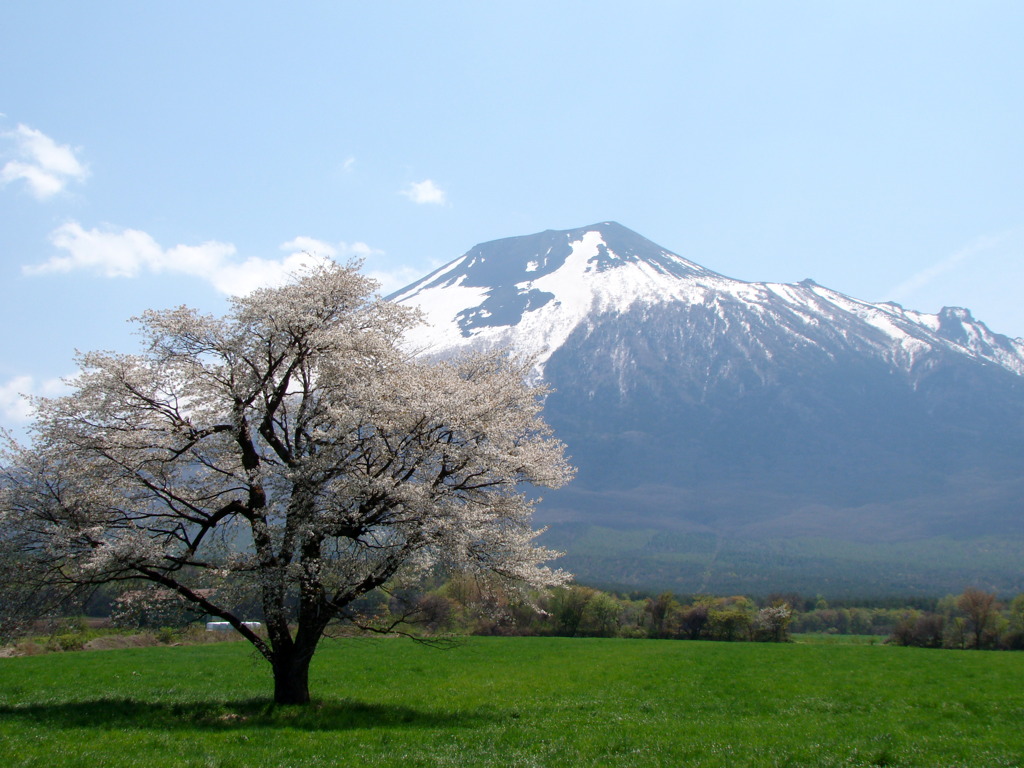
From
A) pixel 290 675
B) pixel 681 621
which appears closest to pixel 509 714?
pixel 290 675

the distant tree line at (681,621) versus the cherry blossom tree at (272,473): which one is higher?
the cherry blossom tree at (272,473)

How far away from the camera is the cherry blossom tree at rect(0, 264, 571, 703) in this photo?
15.0m

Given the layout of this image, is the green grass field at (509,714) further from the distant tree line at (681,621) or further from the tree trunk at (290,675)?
the distant tree line at (681,621)

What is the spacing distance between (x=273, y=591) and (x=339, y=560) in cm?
156

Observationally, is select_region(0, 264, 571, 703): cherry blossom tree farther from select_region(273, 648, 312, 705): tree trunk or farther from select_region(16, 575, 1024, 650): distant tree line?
select_region(16, 575, 1024, 650): distant tree line

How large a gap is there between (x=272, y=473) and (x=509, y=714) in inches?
347

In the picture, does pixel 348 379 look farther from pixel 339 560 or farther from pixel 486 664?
pixel 486 664

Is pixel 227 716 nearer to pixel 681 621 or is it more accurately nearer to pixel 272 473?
pixel 272 473

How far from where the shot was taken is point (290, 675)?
53.4ft

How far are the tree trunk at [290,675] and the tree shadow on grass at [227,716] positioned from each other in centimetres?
36

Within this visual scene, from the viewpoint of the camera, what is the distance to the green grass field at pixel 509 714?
39.2 ft

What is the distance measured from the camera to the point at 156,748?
37.9 ft

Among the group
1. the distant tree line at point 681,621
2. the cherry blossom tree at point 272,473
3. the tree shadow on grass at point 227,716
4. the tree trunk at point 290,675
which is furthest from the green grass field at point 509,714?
the distant tree line at point 681,621

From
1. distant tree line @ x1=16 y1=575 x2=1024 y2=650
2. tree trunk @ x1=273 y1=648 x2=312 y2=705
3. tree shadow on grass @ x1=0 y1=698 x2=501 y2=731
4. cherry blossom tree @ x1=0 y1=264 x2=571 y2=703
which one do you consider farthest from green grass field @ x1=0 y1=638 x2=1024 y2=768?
distant tree line @ x1=16 y1=575 x2=1024 y2=650
